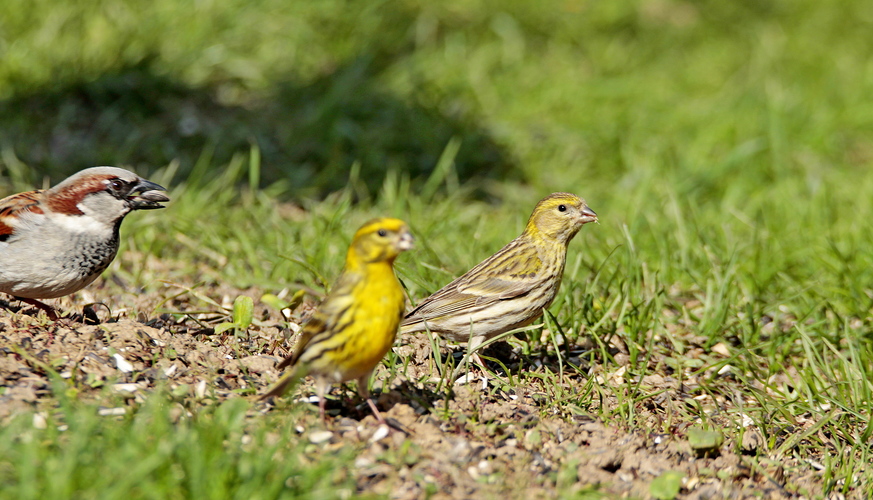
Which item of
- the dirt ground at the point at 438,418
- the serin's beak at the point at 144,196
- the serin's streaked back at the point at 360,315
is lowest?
the dirt ground at the point at 438,418

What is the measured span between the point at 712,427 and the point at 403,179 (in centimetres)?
334

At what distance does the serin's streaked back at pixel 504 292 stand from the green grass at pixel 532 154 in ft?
1.30

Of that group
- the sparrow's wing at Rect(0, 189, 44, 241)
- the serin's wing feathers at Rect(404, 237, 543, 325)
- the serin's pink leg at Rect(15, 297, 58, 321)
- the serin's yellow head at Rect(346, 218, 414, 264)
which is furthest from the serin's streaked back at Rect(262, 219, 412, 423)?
the sparrow's wing at Rect(0, 189, 44, 241)

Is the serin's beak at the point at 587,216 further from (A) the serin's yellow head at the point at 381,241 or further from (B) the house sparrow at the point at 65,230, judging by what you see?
(B) the house sparrow at the point at 65,230

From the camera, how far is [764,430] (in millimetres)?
4254

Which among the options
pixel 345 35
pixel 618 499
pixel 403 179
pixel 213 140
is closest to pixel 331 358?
pixel 618 499

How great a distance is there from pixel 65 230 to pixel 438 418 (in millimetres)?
1989

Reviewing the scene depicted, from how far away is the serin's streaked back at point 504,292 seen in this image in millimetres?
4512

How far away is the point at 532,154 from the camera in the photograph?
8.11m

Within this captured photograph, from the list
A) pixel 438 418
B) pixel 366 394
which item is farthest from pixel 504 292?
pixel 366 394

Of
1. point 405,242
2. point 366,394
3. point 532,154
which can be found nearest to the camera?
point 405,242

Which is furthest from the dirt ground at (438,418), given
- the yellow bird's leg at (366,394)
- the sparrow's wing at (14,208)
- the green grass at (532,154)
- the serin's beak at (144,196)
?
the serin's beak at (144,196)

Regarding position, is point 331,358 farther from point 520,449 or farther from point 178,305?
point 178,305

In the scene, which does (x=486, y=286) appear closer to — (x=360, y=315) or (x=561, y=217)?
(x=561, y=217)
